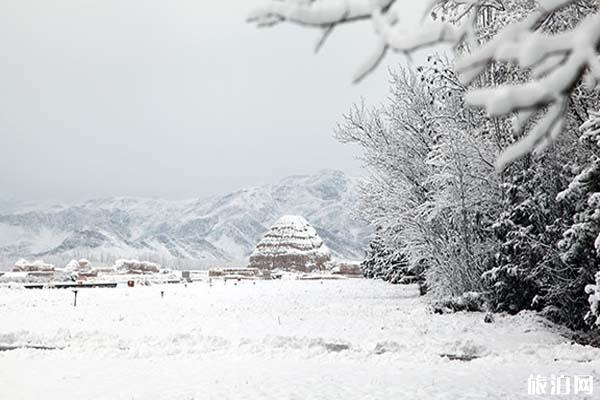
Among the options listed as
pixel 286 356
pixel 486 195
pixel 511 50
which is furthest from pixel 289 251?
pixel 511 50

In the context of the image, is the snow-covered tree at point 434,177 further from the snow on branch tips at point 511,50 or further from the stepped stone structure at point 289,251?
the stepped stone structure at point 289,251

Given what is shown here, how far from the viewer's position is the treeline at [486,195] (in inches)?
521

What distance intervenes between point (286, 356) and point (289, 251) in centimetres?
6239

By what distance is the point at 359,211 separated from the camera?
23938 millimetres

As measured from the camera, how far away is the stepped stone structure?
74.1m

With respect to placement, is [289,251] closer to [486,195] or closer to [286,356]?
[486,195]

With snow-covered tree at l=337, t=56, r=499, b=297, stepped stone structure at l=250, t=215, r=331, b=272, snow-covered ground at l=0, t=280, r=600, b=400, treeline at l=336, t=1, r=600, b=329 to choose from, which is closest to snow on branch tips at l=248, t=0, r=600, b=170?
snow-covered ground at l=0, t=280, r=600, b=400

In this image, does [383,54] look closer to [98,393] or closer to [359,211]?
[98,393]

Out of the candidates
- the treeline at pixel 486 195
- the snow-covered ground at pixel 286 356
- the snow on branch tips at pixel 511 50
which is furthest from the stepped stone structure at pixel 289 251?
the snow on branch tips at pixel 511 50

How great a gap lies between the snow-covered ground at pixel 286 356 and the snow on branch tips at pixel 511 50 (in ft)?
21.8

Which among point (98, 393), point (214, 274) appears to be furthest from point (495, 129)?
point (214, 274)

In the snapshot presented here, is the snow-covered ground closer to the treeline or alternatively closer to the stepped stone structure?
the treeline

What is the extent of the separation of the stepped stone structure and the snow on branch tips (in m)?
71.2

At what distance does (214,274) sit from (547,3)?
62390mm
